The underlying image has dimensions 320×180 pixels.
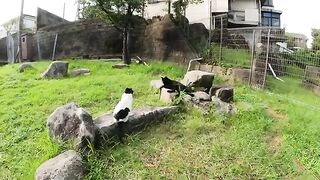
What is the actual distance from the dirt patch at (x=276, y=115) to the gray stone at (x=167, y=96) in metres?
1.72

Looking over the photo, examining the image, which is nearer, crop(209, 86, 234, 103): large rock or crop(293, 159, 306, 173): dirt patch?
crop(293, 159, 306, 173): dirt patch

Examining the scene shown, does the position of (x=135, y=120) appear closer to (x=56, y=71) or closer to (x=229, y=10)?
(x=56, y=71)

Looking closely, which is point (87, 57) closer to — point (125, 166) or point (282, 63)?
point (282, 63)

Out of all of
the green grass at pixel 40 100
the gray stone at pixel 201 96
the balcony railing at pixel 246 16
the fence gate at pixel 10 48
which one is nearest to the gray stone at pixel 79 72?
the green grass at pixel 40 100

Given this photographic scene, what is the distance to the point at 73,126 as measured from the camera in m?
5.18

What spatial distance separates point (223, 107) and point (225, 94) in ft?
1.84

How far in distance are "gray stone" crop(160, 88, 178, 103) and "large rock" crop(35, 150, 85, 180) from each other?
99.2 inches

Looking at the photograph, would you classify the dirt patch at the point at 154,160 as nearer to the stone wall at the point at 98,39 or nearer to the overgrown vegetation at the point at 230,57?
the overgrown vegetation at the point at 230,57

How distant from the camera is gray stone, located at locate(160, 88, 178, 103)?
6.87 m

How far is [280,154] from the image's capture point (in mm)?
5172

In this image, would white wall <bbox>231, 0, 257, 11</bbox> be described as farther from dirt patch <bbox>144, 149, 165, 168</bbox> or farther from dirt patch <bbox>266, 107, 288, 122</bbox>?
dirt patch <bbox>144, 149, 165, 168</bbox>

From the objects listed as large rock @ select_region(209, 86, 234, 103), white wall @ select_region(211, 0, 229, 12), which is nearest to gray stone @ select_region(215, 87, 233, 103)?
large rock @ select_region(209, 86, 234, 103)

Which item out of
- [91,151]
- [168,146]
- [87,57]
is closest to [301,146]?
[168,146]

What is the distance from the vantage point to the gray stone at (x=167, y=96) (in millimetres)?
6873
